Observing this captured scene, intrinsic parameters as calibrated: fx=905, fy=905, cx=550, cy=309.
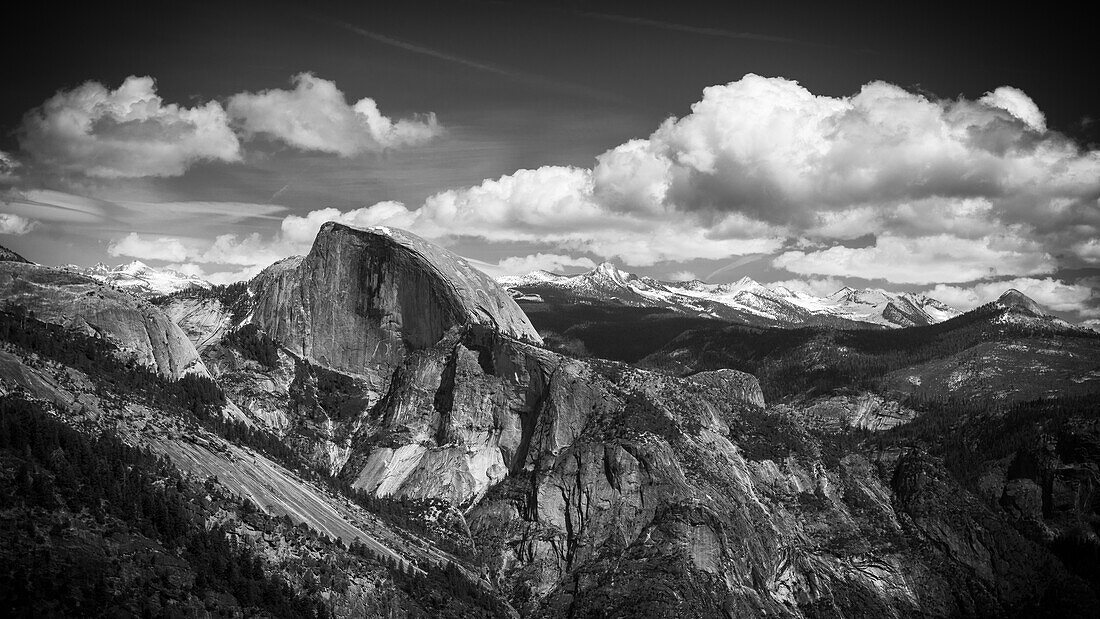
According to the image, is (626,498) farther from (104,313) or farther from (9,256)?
(9,256)

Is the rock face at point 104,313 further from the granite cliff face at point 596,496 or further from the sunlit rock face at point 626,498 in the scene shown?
the sunlit rock face at point 626,498

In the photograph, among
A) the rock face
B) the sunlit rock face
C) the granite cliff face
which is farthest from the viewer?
the rock face

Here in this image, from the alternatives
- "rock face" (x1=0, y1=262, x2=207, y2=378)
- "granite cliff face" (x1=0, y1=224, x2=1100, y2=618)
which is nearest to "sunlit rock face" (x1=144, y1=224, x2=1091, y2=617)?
"granite cliff face" (x1=0, y1=224, x2=1100, y2=618)

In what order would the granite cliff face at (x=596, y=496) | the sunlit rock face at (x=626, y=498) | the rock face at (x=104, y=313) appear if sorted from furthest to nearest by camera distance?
the rock face at (x=104, y=313) → the sunlit rock face at (x=626, y=498) → the granite cliff face at (x=596, y=496)

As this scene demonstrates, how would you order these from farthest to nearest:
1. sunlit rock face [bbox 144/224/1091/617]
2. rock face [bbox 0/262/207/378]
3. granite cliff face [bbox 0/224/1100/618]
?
1. rock face [bbox 0/262/207/378]
2. sunlit rock face [bbox 144/224/1091/617]
3. granite cliff face [bbox 0/224/1100/618]

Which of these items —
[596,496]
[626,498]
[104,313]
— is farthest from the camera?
[596,496]

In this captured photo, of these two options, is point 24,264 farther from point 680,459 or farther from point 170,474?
point 680,459

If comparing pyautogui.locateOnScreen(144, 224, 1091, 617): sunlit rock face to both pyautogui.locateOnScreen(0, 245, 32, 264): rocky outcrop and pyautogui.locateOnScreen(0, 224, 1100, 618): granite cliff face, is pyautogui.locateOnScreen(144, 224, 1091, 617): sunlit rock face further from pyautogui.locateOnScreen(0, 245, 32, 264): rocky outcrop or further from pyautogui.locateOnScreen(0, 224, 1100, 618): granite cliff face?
pyautogui.locateOnScreen(0, 245, 32, 264): rocky outcrop

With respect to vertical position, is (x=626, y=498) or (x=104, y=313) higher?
(x=104, y=313)

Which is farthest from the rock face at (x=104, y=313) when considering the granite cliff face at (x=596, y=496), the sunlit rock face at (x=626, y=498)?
the sunlit rock face at (x=626, y=498)

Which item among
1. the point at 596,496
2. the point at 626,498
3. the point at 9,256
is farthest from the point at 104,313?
the point at 626,498
